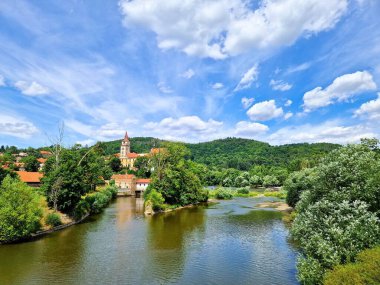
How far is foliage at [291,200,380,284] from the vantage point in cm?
1838

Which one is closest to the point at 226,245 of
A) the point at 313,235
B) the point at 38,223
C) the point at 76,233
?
the point at 313,235

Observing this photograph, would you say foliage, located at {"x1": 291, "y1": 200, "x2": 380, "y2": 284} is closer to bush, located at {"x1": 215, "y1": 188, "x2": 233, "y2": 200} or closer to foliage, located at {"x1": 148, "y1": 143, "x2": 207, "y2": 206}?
foliage, located at {"x1": 148, "y1": 143, "x2": 207, "y2": 206}

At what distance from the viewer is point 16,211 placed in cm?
3303

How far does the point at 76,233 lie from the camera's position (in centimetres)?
4028

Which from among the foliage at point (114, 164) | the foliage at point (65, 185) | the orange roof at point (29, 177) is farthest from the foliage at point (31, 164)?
the foliage at point (65, 185)

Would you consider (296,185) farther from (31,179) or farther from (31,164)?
(31,164)

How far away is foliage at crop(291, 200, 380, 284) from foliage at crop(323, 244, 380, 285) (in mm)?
1139

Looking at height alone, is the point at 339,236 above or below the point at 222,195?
below

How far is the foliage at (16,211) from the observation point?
107 feet

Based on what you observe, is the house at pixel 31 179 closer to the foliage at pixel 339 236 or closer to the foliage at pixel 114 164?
the foliage at pixel 339 236

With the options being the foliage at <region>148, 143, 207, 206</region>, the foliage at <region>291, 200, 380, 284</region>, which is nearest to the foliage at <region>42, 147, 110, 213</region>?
the foliage at <region>148, 143, 207, 206</region>

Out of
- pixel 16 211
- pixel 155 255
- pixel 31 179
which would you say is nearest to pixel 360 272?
pixel 155 255

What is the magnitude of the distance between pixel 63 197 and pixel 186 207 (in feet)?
102

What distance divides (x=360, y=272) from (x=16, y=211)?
33.0 metres
